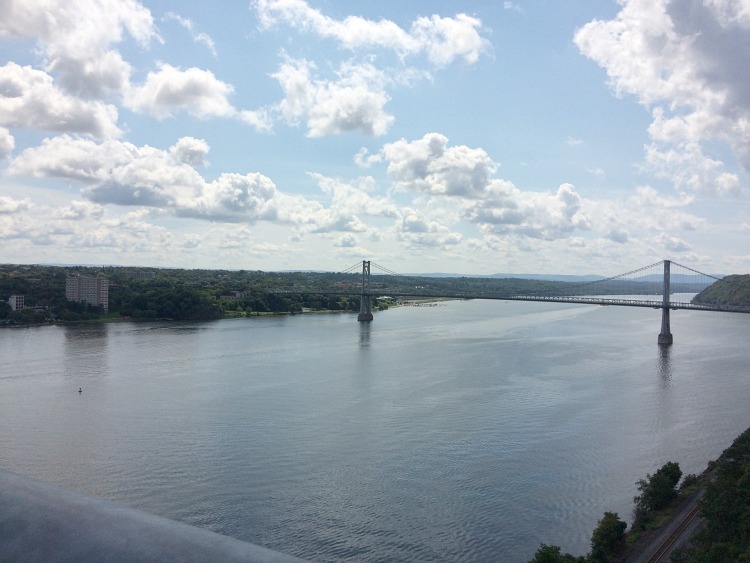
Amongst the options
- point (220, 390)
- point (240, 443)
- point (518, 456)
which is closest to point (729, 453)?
point (518, 456)

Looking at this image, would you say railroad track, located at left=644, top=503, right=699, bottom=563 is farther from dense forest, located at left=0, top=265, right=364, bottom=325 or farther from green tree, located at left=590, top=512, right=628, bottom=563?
dense forest, located at left=0, top=265, right=364, bottom=325

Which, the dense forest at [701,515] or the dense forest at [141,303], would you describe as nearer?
the dense forest at [701,515]

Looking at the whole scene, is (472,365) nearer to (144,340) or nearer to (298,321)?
(144,340)

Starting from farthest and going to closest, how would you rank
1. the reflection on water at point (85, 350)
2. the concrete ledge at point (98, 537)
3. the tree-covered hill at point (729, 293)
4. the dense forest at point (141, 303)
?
the tree-covered hill at point (729, 293) → the dense forest at point (141, 303) → the reflection on water at point (85, 350) → the concrete ledge at point (98, 537)

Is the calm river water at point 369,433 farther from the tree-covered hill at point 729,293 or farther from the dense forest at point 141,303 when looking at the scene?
the tree-covered hill at point 729,293

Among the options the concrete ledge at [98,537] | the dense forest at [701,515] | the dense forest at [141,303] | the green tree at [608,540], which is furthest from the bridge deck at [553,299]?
the concrete ledge at [98,537]

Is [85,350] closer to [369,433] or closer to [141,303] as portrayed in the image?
[141,303]

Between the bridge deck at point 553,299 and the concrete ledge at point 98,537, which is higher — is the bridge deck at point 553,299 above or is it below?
below
